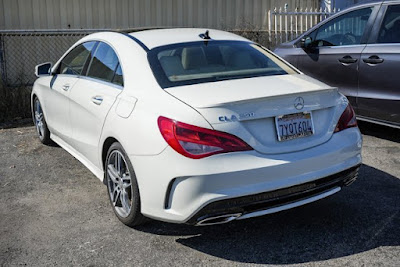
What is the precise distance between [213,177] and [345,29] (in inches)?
168

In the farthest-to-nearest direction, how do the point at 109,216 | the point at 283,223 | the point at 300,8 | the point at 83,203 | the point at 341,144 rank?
the point at 300,8
the point at 83,203
the point at 109,216
the point at 283,223
the point at 341,144

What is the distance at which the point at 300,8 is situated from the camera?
13.2m

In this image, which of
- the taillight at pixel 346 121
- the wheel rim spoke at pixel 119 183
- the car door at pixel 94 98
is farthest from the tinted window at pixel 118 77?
the taillight at pixel 346 121

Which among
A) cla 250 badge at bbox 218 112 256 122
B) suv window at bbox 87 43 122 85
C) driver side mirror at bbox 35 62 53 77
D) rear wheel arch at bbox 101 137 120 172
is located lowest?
rear wheel arch at bbox 101 137 120 172

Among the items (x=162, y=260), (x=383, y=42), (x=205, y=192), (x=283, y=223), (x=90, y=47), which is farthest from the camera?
(x=383, y=42)

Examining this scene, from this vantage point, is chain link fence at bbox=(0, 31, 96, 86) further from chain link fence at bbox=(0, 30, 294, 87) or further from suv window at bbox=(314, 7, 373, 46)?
suv window at bbox=(314, 7, 373, 46)

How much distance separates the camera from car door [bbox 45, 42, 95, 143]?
4938mm

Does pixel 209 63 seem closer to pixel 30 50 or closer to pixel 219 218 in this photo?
pixel 219 218

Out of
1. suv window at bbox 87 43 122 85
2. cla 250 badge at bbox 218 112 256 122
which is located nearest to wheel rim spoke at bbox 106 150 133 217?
suv window at bbox 87 43 122 85

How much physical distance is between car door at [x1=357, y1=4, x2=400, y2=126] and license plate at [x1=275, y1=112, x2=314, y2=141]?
8.71 ft

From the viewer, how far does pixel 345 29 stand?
651 cm

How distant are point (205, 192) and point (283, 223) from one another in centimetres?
103

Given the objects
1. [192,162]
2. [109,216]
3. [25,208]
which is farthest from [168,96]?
[25,208]

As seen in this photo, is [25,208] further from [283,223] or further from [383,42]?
[383,42]
